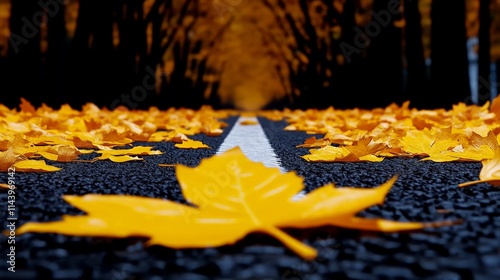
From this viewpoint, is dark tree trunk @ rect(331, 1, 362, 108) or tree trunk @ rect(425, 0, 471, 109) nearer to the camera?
tree trunk @ rect(425, 0, 471, 109)

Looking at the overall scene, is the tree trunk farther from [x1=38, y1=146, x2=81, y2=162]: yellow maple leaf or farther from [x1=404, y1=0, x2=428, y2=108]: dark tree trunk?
[x1=38, y1=146, x2=81, y2=162]: yellow maple leaf

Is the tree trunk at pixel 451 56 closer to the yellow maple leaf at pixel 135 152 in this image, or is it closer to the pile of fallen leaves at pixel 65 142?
the pile of fallen leaves at pixel 65 142

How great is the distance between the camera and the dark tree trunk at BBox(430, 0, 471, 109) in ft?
36.7

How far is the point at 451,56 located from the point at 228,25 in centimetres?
1895

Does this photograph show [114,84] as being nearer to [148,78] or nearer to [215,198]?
[148,78]

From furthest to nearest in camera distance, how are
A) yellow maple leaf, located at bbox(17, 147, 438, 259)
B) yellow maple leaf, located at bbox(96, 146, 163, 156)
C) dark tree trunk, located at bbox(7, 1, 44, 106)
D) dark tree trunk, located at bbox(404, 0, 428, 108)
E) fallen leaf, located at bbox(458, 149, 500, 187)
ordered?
1. dark tree trunk, located at bbox(404, 0, 428, 108)
2. dark tree trunk, located at bbox(7, 1, 44, 106)
3. yellow maple leaf, located at bbox(96, 146, 163, 156)
4. fallen leaf, located at bbox(458, 149, 500, 187)
5. yellow maple leaf, located at bbox(17, 147, 438, 259)

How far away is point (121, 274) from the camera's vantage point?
1380 millimetres

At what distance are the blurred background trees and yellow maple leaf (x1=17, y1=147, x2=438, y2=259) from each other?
372 inches

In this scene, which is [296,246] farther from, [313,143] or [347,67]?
[347,67]

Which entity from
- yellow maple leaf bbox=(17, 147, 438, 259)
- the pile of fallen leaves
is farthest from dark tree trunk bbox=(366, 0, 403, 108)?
yellow maple leaf bbox=(17, 147, 438, 259)

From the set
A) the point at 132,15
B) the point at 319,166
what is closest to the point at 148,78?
the point at 132,15

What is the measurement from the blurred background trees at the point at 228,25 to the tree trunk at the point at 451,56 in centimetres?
2

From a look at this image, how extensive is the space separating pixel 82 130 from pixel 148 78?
1289 centimetres

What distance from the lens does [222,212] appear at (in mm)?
1680
